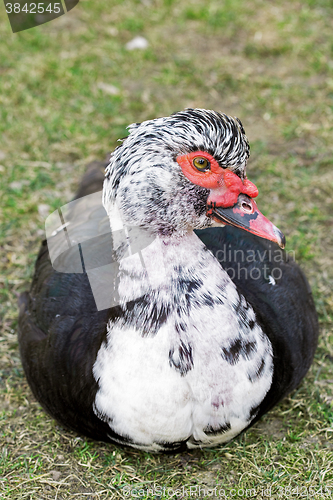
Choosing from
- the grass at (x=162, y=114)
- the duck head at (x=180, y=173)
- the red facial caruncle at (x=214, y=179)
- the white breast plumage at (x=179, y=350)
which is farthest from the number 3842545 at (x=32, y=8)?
the white breast plumage at (x=179, y=350)

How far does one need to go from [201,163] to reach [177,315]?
59 cm

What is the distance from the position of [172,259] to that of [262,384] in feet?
2.22

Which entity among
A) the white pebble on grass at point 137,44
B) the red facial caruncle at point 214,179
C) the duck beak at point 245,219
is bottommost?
the white pebble on grass at point 137,44

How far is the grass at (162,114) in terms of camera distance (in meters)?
2.58

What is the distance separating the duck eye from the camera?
2047mm

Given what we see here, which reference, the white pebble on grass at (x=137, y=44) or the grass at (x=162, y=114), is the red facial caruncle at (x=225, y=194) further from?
the white pebble on grass at (x=137, y=44)

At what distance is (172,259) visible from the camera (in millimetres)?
2125

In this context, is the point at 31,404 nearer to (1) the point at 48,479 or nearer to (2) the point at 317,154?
(1) the point at 48,479

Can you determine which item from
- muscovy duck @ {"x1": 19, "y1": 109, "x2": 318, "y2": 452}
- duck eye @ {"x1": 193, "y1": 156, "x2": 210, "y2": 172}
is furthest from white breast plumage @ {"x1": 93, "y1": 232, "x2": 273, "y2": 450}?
duck eye @ {"x1": 193, "y1": 156, "x2": 210, "y2": 172}

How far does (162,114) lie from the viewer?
4848 millimetres

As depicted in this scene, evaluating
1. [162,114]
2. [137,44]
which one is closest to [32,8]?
[137,44]

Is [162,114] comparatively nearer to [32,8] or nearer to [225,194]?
[32,8]

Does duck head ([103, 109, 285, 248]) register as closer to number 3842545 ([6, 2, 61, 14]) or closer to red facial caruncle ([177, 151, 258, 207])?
red facial caruncle ([177, 151, 258, 207])

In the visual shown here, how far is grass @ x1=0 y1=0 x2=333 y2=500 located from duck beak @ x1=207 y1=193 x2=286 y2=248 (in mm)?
1111
